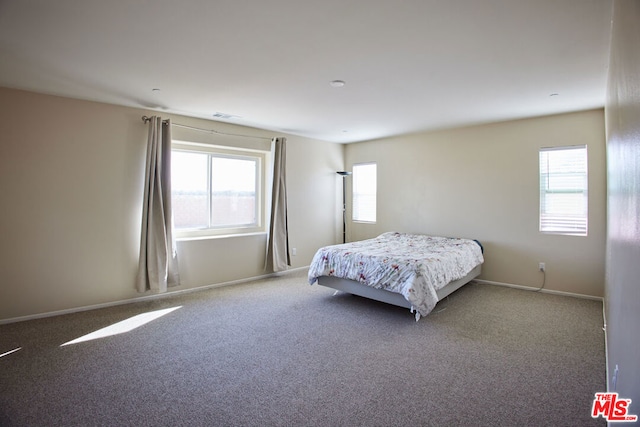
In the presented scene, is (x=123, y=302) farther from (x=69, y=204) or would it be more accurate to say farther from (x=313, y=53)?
(x=313, y=53)

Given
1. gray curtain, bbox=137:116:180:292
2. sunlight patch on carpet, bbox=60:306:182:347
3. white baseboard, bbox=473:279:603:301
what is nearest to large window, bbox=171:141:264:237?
gray curtain, bbox=137:116:180:292

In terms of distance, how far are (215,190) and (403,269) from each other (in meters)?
3.09

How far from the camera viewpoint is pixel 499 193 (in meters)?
4.88

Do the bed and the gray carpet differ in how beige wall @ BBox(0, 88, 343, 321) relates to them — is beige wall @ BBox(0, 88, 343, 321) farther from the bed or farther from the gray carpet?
the bed

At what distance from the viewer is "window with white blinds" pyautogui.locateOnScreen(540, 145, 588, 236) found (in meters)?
4.27

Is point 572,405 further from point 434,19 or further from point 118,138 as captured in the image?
point 118,138

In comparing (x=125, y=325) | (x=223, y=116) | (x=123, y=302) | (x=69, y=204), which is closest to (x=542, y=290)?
(x=223, y=116)

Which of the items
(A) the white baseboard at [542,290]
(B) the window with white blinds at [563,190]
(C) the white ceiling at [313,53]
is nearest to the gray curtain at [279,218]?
(C) the white ceiling at [313,53]

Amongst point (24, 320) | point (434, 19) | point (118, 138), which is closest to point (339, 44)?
point (434, 19)

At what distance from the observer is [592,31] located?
2.24 m

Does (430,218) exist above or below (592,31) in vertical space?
below

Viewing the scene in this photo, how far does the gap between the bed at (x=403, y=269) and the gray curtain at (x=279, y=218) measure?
1196mm

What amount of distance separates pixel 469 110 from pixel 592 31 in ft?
6.53

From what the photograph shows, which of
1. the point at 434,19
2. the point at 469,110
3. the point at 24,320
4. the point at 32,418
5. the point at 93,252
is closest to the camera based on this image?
the point at 32,418
